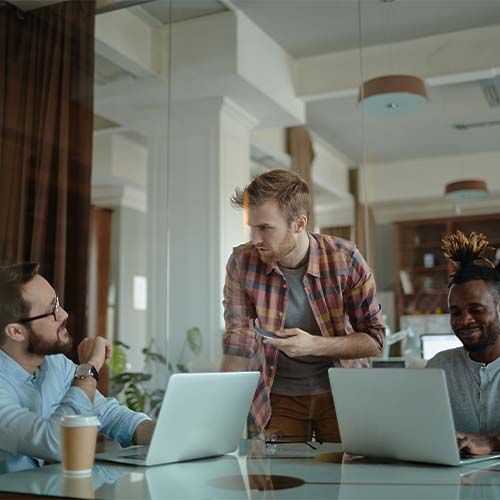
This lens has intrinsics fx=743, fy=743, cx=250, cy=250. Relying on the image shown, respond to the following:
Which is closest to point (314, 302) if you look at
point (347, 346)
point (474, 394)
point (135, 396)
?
point (347, 346)

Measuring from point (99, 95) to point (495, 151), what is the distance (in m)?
2.27

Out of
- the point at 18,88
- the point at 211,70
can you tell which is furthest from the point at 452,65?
the point at 18,88

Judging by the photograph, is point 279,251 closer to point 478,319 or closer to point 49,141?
point 478,319

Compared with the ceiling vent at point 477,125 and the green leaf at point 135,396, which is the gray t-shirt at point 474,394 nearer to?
the ceiling vent at point 477,125

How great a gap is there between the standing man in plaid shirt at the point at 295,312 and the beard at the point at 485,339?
0.36 metres

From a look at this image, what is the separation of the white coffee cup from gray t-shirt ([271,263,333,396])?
37.3 inches

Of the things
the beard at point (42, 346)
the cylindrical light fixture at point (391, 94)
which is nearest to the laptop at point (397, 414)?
the beard at point (42, 346)

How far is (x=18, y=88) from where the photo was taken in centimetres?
367

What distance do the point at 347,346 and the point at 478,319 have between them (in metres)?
0.40

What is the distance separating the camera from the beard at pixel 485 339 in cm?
204

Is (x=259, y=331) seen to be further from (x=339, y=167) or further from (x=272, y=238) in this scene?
(x=339, y=167)

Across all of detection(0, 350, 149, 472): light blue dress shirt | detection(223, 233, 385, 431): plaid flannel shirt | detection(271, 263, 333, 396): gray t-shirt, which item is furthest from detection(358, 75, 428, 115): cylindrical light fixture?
detection(0, 350, 149, 472): light blue dress shirt

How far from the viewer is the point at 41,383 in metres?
1.92

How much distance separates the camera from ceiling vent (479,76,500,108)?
3234mm
